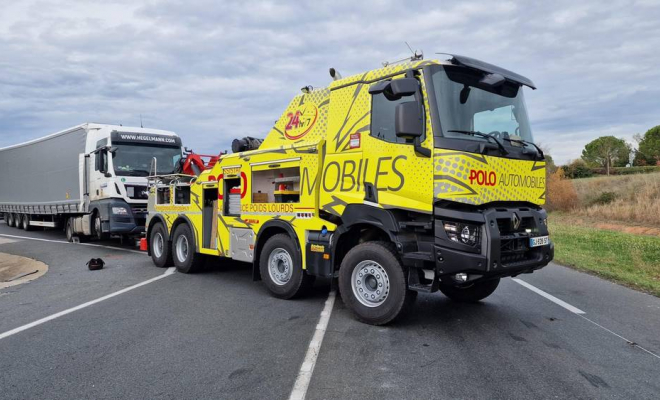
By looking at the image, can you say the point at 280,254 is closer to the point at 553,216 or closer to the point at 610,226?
the point at 610,226

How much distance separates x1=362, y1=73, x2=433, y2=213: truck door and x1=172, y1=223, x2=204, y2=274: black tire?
5.04 metres

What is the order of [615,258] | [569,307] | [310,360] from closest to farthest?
[310,360], [569,307], [615,258]

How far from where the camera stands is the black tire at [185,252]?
31.3ft

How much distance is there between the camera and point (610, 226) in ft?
74.5

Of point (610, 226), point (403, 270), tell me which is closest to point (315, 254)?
point (403, 270)

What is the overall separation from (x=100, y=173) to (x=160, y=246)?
5098 mm

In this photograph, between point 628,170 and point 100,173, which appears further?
point 628,170

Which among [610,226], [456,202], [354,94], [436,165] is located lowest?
[610,226]

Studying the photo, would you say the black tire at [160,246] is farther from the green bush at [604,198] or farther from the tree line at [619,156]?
the tree line at [619,156]

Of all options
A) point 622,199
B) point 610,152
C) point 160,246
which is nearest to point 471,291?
point 160,246

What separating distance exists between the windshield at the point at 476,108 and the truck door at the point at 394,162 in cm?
23

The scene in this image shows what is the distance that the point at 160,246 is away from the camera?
36.1 ft

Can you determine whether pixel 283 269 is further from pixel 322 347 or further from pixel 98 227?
pixel 98 227

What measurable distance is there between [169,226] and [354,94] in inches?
237
